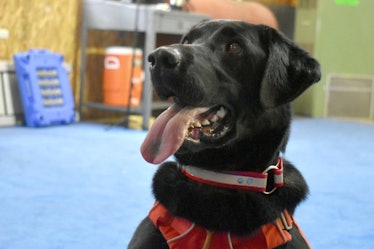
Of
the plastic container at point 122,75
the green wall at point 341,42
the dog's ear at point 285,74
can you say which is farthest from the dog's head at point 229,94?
the green wall at point 341,42

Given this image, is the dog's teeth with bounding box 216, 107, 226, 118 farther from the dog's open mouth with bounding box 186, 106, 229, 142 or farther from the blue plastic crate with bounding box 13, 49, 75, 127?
the blue plastic crate with bounding box 13, 49, 75, 127

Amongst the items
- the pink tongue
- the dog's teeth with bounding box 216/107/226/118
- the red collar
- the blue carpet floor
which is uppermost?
the dog's teeth with bounding box 216/107/226/118

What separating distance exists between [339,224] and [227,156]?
1324 mm

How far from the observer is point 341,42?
284 inches

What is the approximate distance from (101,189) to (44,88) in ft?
8.70

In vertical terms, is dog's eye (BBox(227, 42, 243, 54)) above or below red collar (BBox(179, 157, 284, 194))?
above

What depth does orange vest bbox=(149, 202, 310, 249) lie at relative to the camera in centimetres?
135

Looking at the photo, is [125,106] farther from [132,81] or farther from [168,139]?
[168,139]

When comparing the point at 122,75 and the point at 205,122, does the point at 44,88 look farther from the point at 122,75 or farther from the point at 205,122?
the point at 205,122

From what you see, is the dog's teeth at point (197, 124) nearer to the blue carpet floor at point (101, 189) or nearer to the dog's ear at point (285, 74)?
the dog's ear at point (285, 74)

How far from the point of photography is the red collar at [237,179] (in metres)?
1.42

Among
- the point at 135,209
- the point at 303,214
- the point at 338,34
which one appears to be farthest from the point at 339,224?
the point at 338,34

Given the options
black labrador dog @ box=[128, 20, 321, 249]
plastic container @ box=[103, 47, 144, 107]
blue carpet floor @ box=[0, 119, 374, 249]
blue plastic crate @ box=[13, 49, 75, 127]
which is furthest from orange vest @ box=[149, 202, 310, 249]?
plastic container @ box=[103, 47, 144, 107]

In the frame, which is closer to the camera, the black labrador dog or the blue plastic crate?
the black labrador dog
